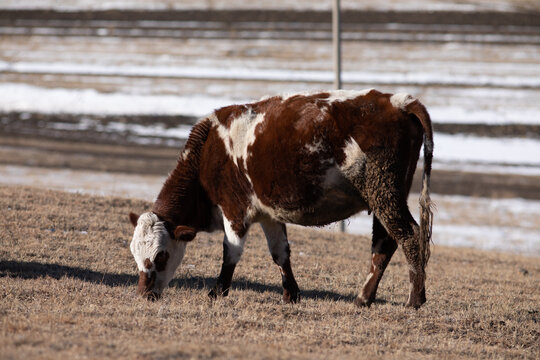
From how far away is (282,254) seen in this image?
30.3ft

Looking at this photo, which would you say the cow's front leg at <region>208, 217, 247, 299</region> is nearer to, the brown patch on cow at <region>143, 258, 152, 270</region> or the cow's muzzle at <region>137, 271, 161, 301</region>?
the cow's muzzle at <region>137, 271, 161, 301</region>

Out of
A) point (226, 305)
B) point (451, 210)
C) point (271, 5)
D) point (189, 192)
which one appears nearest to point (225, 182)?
point (189, 192)

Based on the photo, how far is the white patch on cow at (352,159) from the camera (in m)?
8.23

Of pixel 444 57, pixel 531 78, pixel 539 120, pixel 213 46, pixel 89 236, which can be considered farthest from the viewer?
pixel 213 46

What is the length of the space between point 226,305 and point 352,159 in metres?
2.27

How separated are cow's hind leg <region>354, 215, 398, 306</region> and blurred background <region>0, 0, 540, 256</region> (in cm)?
1008

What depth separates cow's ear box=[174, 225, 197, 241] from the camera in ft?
28.9

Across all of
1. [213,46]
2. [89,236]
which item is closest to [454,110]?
[213,46]

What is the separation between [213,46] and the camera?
4772 centimetres

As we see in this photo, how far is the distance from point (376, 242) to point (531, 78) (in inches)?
1387

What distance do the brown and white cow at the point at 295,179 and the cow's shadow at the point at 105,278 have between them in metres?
0.79

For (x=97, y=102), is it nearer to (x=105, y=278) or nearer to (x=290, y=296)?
(x=105, y=278)

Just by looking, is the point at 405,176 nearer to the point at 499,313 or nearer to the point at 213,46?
the point at 499,313

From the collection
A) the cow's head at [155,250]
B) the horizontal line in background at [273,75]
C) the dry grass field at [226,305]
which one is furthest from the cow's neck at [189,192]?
the horizontal line in background at [273,75]
